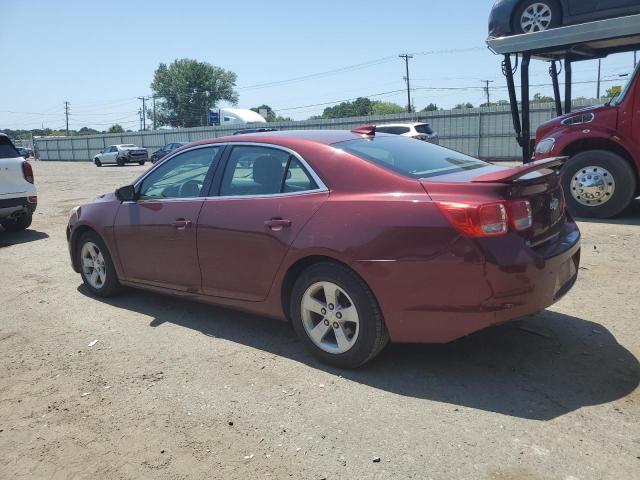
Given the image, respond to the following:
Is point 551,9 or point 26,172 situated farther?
point 26,172

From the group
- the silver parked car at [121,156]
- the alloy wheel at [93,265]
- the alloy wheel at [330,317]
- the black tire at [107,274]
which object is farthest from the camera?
the silver parked car at [121,156]

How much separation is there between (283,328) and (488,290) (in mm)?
1921

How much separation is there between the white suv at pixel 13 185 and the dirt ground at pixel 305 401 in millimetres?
4563

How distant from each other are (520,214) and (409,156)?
1.01 m

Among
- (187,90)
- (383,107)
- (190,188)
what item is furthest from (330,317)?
(383,107)

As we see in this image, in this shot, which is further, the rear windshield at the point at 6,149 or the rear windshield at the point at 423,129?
the rear windshield at the point at 423,129

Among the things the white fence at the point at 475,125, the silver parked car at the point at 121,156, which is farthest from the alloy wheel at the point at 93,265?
the silver parked car at the point at 121,156

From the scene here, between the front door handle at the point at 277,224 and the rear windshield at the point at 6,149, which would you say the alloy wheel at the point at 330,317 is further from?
the rear windshield at the point at 6,149

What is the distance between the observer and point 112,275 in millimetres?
5199

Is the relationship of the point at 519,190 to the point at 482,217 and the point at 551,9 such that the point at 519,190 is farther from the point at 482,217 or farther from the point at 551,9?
the point at 551,9

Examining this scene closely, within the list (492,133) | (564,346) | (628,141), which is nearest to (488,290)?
(564,346)

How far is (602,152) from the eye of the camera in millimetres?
7855

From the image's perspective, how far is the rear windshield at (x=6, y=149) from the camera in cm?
888

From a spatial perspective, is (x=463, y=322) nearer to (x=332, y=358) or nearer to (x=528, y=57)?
(x=332, y=358)
